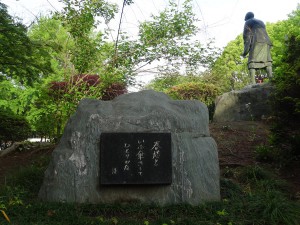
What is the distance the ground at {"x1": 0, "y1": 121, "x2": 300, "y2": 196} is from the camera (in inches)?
206

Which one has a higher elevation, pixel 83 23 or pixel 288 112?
pixel 83 23

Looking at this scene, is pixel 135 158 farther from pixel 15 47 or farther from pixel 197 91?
pixel 197 91

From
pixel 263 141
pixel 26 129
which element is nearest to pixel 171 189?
pixel 263 141

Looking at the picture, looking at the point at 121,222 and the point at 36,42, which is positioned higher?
the point at 36,42

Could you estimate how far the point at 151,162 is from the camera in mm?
4066

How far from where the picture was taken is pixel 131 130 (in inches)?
164

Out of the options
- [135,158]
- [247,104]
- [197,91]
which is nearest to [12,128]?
[135,158]

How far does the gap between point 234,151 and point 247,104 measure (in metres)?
3.13

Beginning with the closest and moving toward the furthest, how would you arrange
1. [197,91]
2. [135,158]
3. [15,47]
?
[135,158] < [15,47] < [197,91]

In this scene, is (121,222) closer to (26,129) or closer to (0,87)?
(26,129)

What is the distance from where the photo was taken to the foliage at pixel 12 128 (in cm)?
946

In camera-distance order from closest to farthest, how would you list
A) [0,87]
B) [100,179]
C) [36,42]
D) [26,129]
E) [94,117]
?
[100,179], [94,117], [36,42], [26,129], [0,87]

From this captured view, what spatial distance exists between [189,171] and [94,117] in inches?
54.9

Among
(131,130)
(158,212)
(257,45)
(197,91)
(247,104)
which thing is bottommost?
(158,212)
